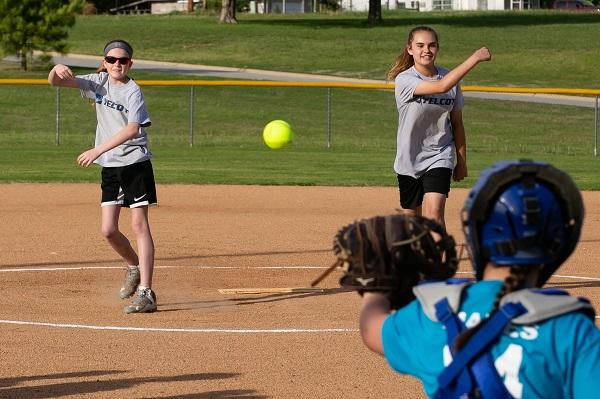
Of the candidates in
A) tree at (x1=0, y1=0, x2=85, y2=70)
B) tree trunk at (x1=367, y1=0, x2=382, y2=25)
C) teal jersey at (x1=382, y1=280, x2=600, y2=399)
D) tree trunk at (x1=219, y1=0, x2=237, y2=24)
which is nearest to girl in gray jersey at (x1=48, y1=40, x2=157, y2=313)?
teal jersey at (x1=382, y1=280, x2=600, y2=399)

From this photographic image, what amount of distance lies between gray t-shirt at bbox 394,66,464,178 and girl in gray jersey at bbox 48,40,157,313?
1.91 m

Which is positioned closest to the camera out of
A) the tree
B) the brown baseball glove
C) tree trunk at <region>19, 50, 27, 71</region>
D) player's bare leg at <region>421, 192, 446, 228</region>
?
the brown baseball glove

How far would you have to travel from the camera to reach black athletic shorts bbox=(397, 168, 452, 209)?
9.28 meters

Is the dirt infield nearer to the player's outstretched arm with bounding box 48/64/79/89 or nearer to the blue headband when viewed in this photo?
the player's outstretched arm with bounding box 48/64/79/89

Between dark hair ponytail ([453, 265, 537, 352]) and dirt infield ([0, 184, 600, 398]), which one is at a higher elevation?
dark hair ponytail ([453, 265, 537, 352])

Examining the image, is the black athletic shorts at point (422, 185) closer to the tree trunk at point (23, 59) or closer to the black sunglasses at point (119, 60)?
the black sunglasses at point (119, 60)

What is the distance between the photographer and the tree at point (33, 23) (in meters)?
40.2

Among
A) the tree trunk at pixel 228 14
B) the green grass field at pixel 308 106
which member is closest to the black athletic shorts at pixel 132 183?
the green grass field at pixel 308 106

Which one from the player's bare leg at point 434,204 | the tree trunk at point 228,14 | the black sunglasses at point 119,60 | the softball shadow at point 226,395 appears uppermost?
the tree trunk at point 228,14

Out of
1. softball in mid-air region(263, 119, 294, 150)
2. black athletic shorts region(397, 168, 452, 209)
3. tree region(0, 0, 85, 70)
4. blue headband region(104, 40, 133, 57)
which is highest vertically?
→ tree region(0, 0, 85, 70)

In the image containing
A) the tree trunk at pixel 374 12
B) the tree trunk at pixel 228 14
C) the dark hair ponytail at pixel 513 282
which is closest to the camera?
the dark hair ponytail at pixel 513 282

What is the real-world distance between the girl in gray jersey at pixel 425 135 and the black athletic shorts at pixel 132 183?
6.24ft

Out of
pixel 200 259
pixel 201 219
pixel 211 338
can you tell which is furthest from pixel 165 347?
pixel 201 219

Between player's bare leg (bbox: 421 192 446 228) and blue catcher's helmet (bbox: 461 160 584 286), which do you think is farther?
player's bare leg (bbox: 421 192 446 228)
